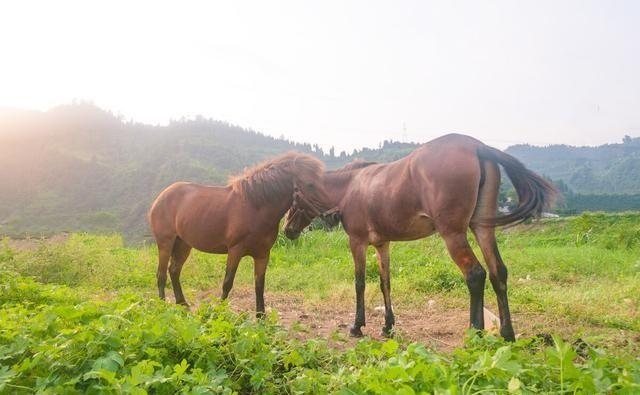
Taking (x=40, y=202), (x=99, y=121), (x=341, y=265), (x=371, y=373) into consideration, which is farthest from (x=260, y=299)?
(x=99, y=121)

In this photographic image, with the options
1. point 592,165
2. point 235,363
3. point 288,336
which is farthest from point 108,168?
point 592,165

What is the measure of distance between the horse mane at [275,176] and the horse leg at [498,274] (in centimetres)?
231

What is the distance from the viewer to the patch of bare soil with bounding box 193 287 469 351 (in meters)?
4.67

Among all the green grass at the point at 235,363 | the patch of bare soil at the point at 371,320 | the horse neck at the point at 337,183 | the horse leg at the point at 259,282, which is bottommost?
the patch of bare soil at the point at 371,320

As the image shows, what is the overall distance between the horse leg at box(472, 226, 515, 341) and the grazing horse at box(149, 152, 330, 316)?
6.89ft

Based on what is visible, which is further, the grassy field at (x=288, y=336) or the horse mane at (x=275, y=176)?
the horse mane at (x=275, y=176)

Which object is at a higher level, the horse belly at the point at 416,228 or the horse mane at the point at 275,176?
the horse mane at the point at 275,176

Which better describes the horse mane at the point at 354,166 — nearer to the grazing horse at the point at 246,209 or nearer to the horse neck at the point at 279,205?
the grazing horse at the point at 246,209

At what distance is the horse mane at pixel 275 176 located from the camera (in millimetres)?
5387

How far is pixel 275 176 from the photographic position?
5.51 metres

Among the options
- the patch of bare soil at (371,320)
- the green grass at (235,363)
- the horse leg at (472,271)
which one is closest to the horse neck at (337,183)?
the patch of bare soil at (371,320)

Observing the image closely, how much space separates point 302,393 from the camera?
6.74 feet

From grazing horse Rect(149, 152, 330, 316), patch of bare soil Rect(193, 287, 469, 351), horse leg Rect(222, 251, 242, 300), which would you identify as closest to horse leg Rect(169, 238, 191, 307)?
grazing horse Rect(149, 152, 330, 316)

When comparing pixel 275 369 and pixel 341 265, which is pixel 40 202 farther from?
pixel 275 369
